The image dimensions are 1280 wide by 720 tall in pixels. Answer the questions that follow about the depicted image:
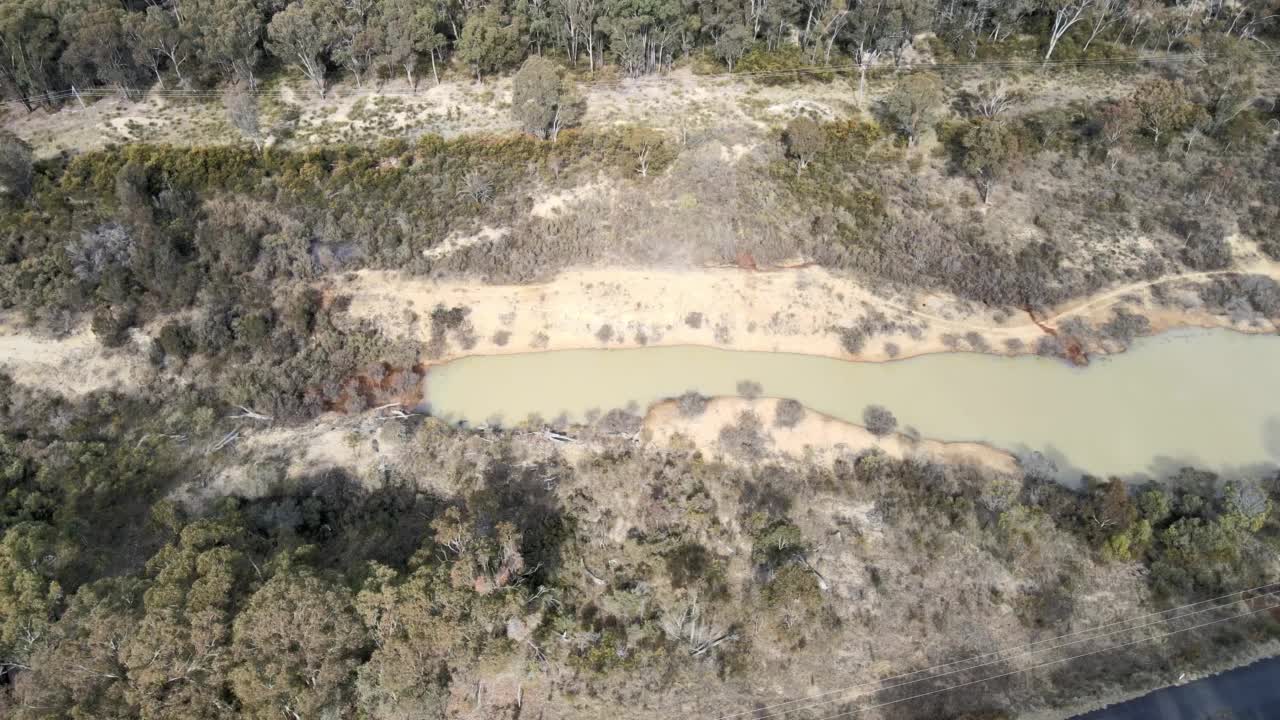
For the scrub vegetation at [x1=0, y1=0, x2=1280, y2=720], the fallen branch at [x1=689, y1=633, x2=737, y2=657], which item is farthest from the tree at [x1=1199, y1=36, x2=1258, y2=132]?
the fallen branch at [x1=689, y1=633, x2=737, y2=657]

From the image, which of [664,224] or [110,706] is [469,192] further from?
[110,706]

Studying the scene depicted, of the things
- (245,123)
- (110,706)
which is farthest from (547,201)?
(110,706)

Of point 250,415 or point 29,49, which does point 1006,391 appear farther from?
point 29,49

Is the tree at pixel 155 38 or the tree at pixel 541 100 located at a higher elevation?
the tree at pixel 155 38

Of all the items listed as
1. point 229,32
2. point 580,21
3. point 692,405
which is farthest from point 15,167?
point 692,405

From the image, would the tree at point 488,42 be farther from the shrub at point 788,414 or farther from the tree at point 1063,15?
the tree at point 1063,15

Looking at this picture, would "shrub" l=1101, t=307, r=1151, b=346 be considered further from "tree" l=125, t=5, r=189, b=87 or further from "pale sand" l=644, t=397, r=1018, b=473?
"tree" l=125, t=5, r=189, b=87

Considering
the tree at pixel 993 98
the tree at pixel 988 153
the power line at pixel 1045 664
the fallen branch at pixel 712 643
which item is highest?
the tree at pixel 993 98

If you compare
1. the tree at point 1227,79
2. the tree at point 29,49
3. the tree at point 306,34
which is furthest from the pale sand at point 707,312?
the tree at point 29,49
